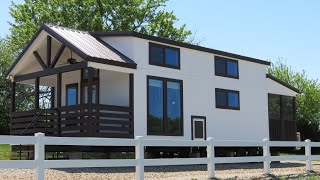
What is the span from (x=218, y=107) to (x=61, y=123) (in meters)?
7.00

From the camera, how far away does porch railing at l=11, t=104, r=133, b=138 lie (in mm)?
16812

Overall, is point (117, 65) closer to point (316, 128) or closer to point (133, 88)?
point (133, 88)

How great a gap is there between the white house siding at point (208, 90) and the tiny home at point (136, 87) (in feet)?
0.12

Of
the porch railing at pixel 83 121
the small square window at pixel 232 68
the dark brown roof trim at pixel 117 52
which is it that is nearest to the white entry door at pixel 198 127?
the small square window at pixel 232 68

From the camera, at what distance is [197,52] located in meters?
20.8

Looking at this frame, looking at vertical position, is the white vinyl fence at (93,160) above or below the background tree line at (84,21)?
below

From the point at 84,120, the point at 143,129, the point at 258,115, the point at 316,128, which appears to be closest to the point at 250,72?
the point at 258,115

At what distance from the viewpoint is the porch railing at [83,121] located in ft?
55.2

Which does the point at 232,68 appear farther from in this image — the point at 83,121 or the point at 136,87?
the point at 83,121

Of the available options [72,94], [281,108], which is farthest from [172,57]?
[281,108]

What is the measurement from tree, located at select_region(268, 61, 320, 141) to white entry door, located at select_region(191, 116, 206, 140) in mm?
20874

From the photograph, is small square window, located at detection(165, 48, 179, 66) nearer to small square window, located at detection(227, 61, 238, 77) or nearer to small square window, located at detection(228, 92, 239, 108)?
small square window, located at detection(227, 61, 238, 77)

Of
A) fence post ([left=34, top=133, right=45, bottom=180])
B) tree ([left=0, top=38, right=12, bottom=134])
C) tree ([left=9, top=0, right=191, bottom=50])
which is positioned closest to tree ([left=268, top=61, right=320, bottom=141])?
tree ([left=9, top=0, right=191, bottom=50])

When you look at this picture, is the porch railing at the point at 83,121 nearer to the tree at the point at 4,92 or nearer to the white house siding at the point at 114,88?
the white house siding at the point at 114,88
